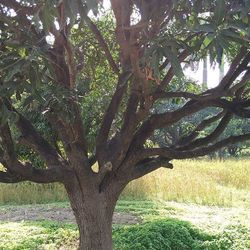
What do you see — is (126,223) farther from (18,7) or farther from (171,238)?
(18,7)

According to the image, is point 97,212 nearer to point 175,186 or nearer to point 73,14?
point 73,14

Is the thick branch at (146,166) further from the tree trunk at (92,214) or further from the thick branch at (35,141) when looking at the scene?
the thick branch at (35,141)

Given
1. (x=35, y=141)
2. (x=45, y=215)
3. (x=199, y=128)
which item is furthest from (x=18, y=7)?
(x=45, y=215)

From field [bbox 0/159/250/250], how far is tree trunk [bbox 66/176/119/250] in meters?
1.12

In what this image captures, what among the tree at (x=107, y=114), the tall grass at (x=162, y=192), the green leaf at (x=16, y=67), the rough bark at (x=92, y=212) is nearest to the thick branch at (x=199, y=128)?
the tree at (x=107, y=114)

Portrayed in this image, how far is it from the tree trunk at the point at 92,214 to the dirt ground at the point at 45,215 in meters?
2.51

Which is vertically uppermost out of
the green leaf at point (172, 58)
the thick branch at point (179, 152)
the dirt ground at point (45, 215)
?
the green leaf at point (172, 58)

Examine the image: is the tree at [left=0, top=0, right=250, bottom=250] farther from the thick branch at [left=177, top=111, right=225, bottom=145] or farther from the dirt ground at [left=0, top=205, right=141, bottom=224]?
the dirt ground at [left=0, top=205, right=141, bottom=224]

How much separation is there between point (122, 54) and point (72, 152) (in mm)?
845

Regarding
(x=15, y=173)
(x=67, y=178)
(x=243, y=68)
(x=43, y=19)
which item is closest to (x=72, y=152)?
(x=67, y=178)

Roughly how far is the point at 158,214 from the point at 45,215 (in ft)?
5.11

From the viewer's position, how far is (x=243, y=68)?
294cm

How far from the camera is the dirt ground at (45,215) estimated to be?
20.1 ft

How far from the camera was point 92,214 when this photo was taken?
131 inches
